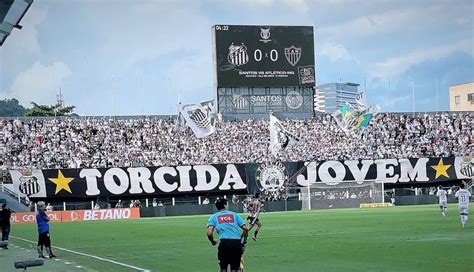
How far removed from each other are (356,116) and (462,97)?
146ft

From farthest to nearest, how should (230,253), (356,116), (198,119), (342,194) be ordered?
1. (356,116)
2. (342,194)
3. (198,119)
4. (230,253)

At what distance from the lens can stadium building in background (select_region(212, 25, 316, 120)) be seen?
7644cm

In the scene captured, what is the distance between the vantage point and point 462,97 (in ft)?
380

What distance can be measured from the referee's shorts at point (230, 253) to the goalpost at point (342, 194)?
5601 cm

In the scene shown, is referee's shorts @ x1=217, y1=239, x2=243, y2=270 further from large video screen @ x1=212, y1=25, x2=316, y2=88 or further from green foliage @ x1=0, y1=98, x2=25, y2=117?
green foliage @ x1=0, y1=98, x2=25, y2=117

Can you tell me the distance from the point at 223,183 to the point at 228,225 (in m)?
55.5

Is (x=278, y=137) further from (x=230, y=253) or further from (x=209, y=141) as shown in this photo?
(x=230, y=253)

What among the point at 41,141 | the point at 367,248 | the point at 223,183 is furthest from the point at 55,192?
the point at 367,248

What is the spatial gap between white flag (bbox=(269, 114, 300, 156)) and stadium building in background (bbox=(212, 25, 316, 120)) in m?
6.92

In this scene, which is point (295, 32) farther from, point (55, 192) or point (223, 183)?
point (55, 192)

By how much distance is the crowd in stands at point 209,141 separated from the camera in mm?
68312

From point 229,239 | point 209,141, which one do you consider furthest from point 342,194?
point 229,239

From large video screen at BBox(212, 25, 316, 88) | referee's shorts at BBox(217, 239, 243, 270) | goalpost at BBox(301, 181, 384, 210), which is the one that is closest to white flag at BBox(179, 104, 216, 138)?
large video screen at BBox(212, 25, 316, 88)

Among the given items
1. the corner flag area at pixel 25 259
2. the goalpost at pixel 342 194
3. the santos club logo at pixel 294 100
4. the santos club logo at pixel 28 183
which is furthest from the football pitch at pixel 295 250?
the santos club logo at pixel 294 100
